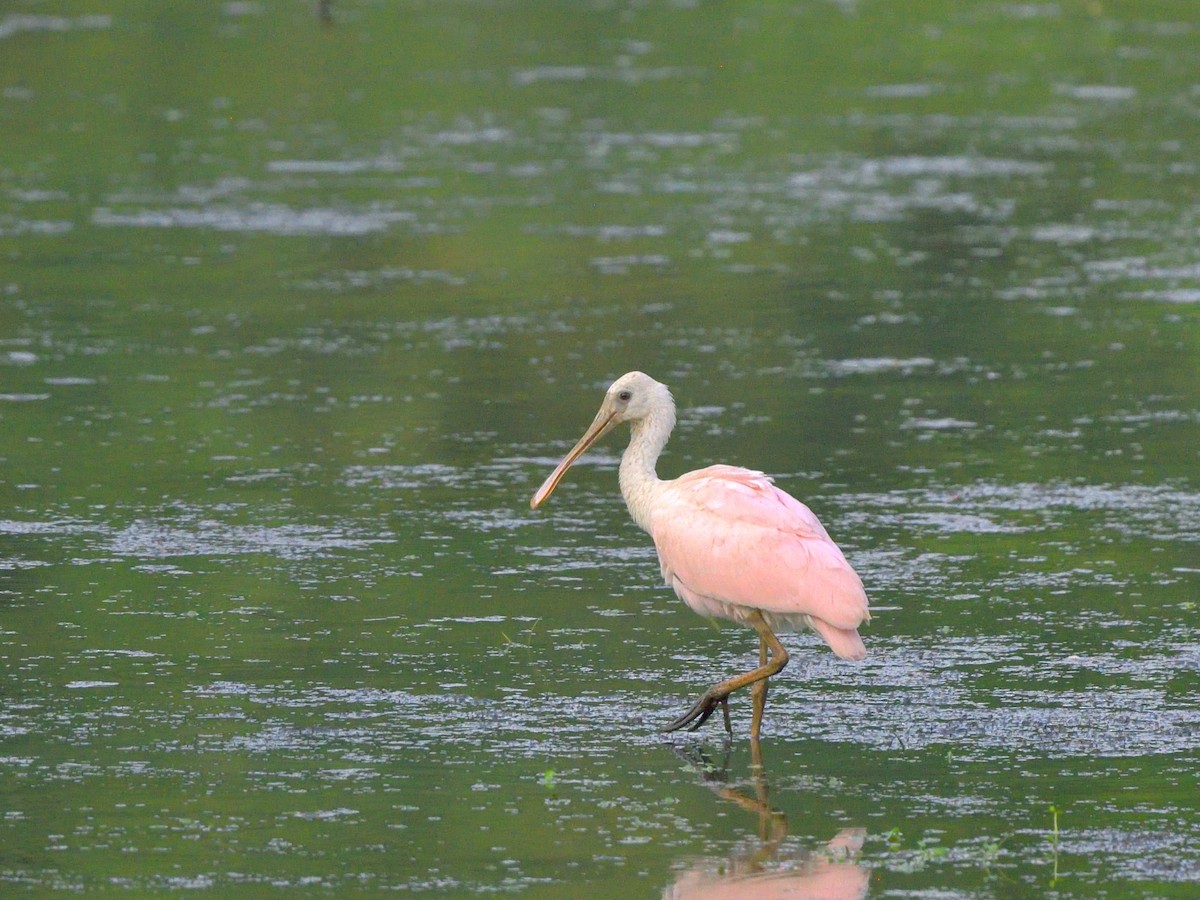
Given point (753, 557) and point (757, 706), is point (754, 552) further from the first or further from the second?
point (757, 706)

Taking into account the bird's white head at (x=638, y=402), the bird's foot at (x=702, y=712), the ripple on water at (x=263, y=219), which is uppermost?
the bird's white head at (x=638, y=402)

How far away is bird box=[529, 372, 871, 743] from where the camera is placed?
8.47 meters

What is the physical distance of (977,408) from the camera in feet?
47.0

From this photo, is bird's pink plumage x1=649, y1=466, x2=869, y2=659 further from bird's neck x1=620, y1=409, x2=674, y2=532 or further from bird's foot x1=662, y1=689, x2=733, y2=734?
bird's foot x1=662, y1=689, x2=733, y2=734

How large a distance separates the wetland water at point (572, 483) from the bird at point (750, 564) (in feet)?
1.01

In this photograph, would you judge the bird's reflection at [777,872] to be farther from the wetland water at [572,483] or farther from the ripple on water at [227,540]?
the ripple on water at [227,540]

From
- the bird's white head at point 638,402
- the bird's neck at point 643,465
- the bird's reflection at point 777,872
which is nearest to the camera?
the bird's reflection at point 777,872

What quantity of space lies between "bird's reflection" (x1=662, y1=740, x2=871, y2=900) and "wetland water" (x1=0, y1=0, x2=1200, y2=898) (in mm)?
24

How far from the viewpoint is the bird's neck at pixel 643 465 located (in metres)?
9.31

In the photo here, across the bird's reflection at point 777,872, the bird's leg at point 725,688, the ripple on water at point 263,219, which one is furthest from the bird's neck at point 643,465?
the ripple on water at point 263,219

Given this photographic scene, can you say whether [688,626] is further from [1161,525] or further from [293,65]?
[293,65]

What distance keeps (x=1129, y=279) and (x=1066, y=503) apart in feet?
21.7

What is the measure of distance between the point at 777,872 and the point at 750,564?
175cm

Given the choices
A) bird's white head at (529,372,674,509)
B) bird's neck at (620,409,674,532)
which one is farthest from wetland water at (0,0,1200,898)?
bird's white head at (529,372,674,509)
